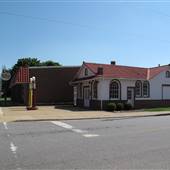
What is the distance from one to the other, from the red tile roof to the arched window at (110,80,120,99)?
0.76m

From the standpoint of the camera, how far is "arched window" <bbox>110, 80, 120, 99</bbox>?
3525cm

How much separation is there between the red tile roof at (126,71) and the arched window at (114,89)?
0.76 meters

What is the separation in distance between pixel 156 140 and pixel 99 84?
861 inches

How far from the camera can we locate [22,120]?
22297mm

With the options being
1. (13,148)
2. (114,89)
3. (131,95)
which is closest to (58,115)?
(114,89)

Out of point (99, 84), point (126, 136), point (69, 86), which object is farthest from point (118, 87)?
point (126, 136)

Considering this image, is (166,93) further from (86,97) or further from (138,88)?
(86,97)

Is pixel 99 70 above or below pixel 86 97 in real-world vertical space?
above

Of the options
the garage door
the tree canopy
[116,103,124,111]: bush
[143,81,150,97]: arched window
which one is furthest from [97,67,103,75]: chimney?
the tree canopy

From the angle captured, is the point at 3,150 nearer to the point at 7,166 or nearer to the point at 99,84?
the point at 7,166

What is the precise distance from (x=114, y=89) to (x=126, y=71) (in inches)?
128

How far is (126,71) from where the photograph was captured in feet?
124

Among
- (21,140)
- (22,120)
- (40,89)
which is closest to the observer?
(21,140)

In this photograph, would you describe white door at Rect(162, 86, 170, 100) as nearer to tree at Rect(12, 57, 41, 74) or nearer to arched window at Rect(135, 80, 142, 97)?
arched window at Rect(135, 80, 142, 97)
